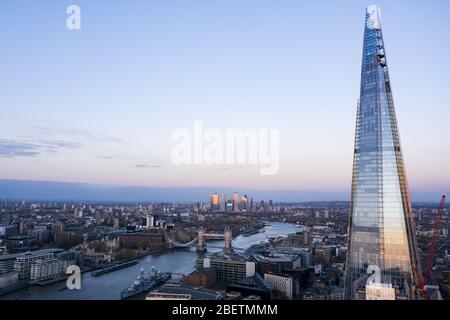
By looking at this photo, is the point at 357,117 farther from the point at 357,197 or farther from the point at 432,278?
the point at 432,278

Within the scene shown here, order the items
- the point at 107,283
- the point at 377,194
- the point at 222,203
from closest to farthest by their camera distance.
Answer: the point at 377,194 < the point at 107,283 < the point at 222,203

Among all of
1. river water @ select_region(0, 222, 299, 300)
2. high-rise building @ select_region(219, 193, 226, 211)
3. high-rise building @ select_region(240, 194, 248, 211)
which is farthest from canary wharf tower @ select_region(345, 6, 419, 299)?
high-rise building @ select_region(240, 194, 248, 211)

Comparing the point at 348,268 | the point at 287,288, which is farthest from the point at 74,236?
the point at 348,268

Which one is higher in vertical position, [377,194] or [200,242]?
[377,194]

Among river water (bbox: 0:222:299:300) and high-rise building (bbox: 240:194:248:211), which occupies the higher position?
high-rise building (bbox: 240:194:248:211)

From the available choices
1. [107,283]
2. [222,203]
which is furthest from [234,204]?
[107,283]

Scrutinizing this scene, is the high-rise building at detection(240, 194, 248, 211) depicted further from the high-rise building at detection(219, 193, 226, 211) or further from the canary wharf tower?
the canary wharf tower

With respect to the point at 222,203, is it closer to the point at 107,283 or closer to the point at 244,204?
the point at 244,204

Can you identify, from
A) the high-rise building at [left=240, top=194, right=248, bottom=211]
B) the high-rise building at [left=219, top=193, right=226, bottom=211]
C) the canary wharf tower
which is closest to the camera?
the canary wharf tower

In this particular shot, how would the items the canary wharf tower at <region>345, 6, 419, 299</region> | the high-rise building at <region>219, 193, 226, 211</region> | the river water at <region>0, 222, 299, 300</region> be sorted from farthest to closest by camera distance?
1. the high-rise building at <region>219, 193, 226, 211</region>
2. the river water at <region>0, 222, 299, 300</region>
3. the canary wharf tower at <region>345, 6, 419, 299</region>

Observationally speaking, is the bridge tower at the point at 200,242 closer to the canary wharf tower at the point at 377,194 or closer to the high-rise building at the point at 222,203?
the high-rise building at the point at 222,203
